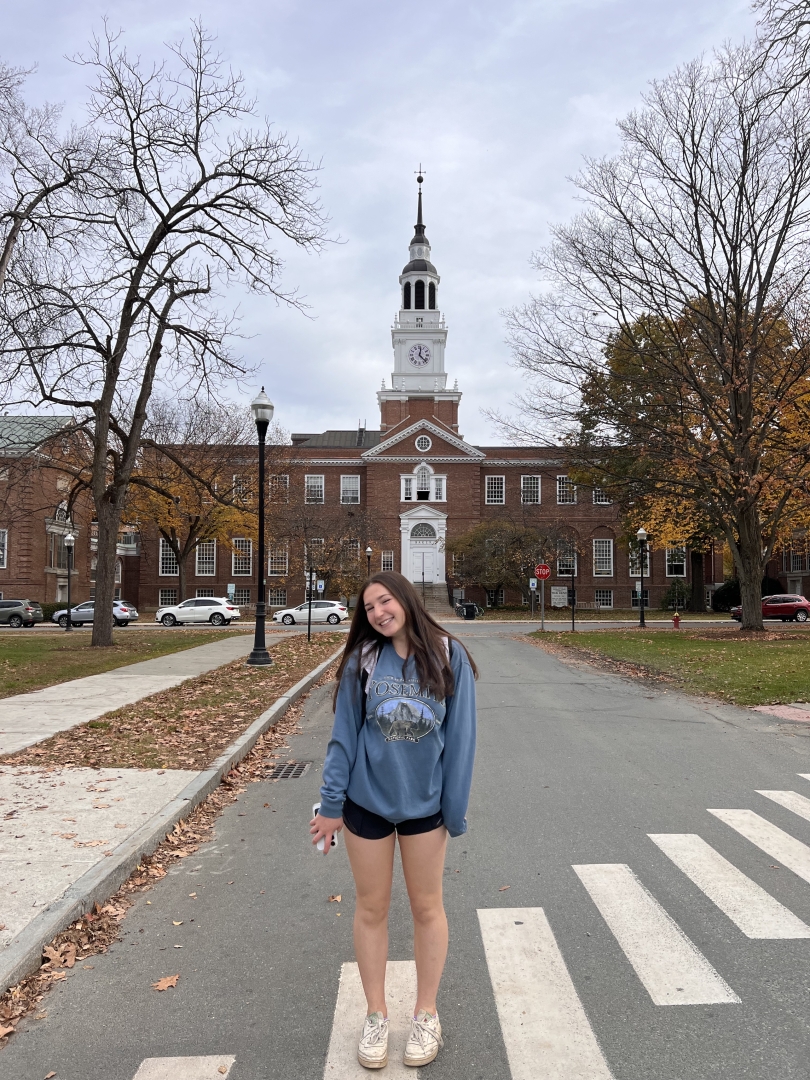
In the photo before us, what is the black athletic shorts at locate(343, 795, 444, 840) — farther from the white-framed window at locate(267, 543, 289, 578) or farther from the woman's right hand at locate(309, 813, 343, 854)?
the white-framed window at locate(267, 543, 289, 578)

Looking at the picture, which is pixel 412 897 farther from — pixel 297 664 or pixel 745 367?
pixel 745 367

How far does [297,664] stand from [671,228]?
676 inches

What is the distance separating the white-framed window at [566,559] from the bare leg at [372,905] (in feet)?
176

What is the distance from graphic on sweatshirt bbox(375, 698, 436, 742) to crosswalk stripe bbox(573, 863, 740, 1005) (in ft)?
5.60

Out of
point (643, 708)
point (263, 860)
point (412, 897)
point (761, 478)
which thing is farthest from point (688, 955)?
point (761, 478)

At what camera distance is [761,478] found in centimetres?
2180

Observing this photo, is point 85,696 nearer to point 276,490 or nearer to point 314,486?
point 276,490

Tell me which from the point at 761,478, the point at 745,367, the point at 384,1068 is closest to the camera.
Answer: the point at 384,1068


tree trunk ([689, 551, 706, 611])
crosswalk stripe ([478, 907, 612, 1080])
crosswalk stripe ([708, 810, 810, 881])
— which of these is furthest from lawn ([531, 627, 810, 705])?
tree trunk ([689, 551, 706, 611])

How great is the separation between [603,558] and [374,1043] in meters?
61.2

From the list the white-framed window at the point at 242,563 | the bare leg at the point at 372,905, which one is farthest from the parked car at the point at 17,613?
the bare leg at the point at 372,905

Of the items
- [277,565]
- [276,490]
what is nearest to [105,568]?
[276,490]

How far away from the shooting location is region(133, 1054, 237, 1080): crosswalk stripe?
10.2 ft

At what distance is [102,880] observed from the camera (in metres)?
4.92
